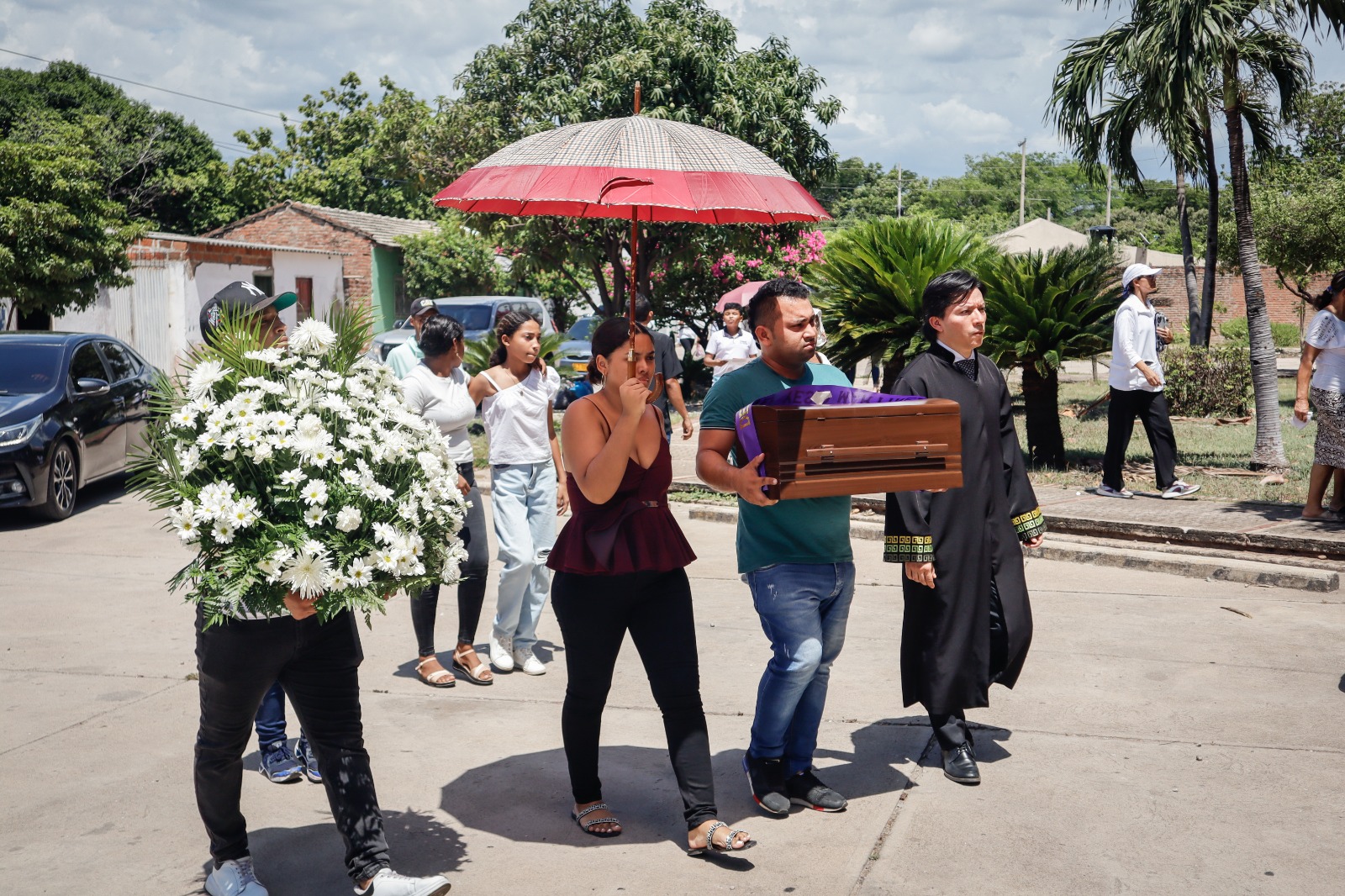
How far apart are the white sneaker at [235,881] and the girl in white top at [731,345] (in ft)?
31.9

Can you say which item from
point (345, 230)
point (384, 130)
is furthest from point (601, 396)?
point (384, 130)

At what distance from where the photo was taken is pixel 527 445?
638 centimetres

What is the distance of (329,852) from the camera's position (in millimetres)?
4219

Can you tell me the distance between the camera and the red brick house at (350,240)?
36.2 metres

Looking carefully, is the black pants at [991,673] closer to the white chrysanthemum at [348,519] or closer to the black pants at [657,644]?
the black pants at [657,644]

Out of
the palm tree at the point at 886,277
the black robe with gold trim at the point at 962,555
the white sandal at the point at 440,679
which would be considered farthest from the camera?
the palm tree at the point at 886,277

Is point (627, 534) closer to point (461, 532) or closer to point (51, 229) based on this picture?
point (461, 532)

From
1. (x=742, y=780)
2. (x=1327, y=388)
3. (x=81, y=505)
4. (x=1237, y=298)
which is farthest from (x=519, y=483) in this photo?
(x=1237, y=298)

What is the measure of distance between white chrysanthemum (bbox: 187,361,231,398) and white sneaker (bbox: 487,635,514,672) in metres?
3.04

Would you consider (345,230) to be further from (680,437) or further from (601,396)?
(601,396)

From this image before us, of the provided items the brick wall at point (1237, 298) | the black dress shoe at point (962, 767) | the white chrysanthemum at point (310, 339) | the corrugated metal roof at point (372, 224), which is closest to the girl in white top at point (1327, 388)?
the black dress shoe at point (962, 767)

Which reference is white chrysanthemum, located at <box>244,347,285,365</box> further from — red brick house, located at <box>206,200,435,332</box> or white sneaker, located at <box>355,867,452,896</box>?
red brick house, located at <box>206,200,435,332</box>

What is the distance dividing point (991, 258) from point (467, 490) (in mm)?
7359

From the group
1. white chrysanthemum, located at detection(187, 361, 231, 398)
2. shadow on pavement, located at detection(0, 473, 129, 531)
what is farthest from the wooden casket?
shadow on pavement, located at detection(0, 473, 129, 531)
